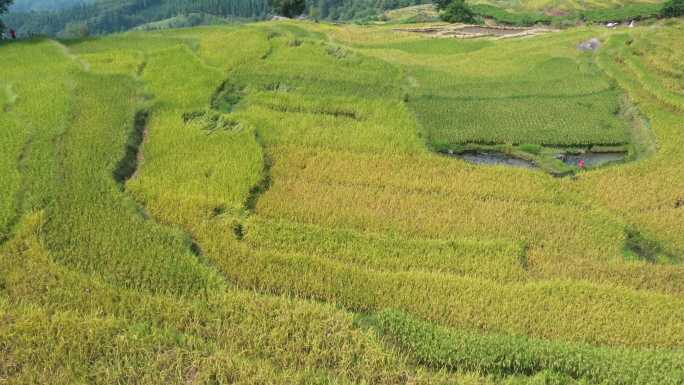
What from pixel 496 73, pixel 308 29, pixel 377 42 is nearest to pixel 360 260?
pixel 496 73

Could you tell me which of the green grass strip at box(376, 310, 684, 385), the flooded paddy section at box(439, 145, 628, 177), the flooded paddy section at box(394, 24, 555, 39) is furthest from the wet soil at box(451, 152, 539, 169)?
the flooded paddy section at box(394, 24, 555, 39)

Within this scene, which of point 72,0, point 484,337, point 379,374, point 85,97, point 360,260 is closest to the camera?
point 379,374

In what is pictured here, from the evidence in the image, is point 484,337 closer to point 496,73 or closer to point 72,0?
point 496,73

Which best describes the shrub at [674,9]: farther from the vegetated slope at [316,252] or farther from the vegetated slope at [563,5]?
the vegetated slope at [316,252]

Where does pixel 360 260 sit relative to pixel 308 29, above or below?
below

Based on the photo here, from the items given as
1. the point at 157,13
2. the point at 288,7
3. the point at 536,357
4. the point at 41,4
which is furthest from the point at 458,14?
the point at 41,4
